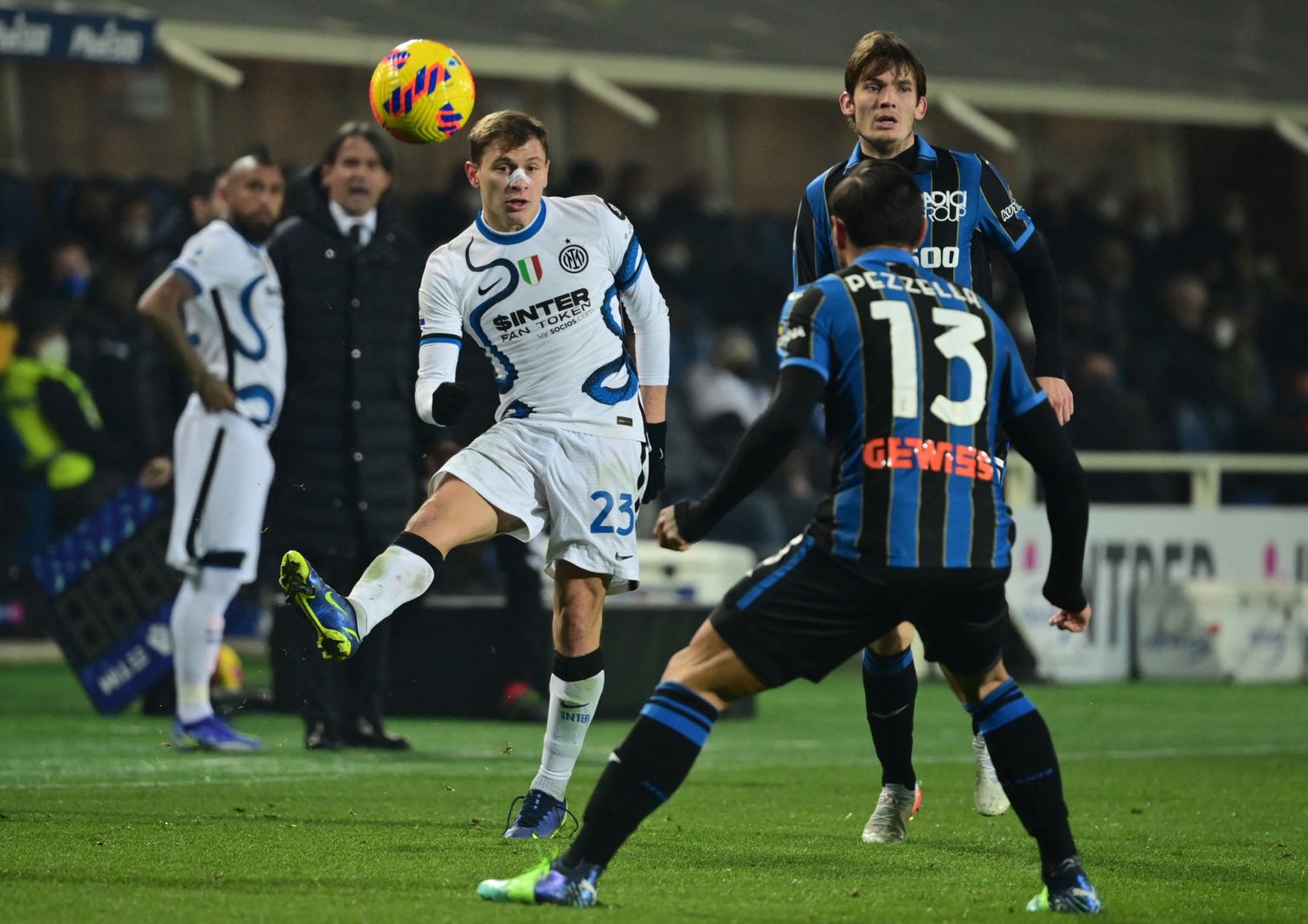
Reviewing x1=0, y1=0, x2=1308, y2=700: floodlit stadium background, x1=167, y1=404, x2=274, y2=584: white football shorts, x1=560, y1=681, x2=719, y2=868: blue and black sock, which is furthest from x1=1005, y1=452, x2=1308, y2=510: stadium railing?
x1=560, y1=681, x2=719, y2=868: blue and black sock

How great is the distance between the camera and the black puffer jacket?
978 centimetres

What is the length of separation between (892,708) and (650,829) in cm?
85

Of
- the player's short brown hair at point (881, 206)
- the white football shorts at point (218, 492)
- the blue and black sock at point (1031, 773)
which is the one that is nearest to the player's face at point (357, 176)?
the white football shorts at point (218, 492)

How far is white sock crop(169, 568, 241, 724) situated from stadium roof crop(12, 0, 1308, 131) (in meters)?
7.36

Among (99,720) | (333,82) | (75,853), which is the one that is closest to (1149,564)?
(99,720)

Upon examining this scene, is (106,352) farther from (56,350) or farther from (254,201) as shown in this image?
(254,201)

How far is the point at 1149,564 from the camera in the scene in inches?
597

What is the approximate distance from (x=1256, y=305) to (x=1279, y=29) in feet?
8.93

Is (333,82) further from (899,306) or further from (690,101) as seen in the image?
(899,306)

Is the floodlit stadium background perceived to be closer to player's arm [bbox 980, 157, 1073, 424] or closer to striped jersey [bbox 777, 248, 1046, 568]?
player's arm [bbox 980, 157, 1073, 424]

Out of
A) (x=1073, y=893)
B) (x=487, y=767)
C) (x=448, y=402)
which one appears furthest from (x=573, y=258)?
(x=487, y=767)

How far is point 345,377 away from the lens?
32.3 feet

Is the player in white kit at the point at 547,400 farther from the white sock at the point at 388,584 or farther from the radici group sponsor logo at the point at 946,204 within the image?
the radici group sponsor logo at the point at 946,204

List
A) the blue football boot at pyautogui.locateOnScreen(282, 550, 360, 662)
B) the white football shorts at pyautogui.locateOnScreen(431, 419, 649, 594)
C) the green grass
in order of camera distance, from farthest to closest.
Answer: the white football shorts at pyautogui.locateOnScreen(431, 419, 649, 594) < the blue football boot at pyautogui.locateOnScreen(282, 550, 360, 662) < the green grass
